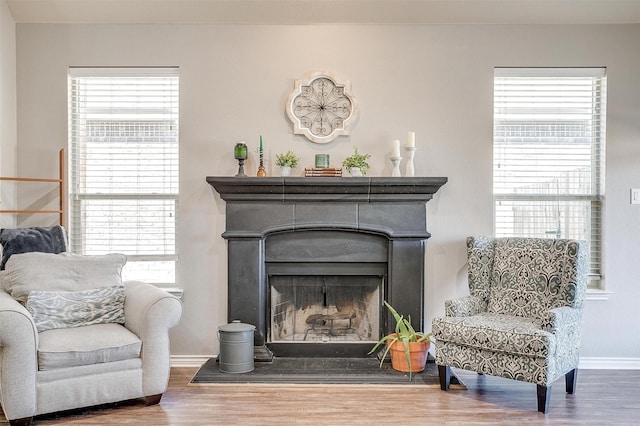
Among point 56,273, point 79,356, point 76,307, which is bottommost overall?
point 79,356

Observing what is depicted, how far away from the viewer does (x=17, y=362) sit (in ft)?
8.55

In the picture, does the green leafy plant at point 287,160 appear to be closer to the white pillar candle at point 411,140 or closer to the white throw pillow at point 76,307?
the white pillar candle at point 411,140

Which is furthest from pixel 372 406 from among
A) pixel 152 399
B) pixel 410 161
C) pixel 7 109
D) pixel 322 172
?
pixel 7 109

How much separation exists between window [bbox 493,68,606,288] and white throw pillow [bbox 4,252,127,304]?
275 cm

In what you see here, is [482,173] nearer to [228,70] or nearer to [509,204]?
[509,204]

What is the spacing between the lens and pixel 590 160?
3.87 meters

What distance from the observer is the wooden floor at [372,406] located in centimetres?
276

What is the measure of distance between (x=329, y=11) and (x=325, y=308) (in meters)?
2.17

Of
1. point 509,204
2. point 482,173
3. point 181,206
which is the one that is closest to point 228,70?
point 181,206

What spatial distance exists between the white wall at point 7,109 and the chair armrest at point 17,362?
135 cm

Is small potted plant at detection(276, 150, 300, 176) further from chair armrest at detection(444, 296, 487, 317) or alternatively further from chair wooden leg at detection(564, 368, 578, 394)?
chair wooden leg at detection(564, 368, 578, 394)

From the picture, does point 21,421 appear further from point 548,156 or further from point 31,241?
point 548,156

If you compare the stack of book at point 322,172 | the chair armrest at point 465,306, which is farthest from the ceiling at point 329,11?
the chair armrest at point 465,306

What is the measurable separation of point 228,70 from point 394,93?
1.23 metres
